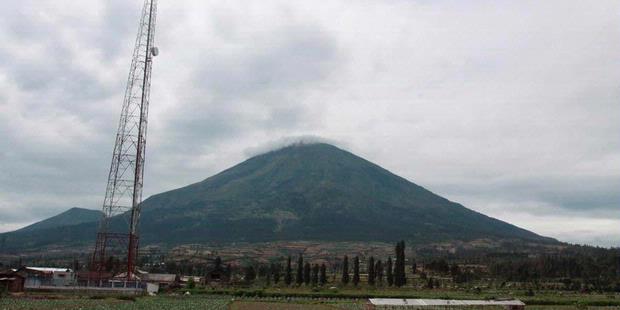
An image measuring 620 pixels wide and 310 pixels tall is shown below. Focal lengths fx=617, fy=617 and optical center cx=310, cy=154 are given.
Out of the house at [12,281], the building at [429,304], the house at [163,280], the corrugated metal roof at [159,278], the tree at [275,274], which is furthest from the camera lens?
the tree at [275,274]

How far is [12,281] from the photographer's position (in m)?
58.5

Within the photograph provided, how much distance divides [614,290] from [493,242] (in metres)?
120

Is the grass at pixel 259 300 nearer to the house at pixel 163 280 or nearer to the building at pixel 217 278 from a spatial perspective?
the house at pixel 163 280

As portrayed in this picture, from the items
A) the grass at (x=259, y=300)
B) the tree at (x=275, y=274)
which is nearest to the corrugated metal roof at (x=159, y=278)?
the grass at (x=259, y=300)

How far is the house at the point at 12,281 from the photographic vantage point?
57.5 metres


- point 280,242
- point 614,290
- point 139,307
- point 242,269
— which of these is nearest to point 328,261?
point 242,269

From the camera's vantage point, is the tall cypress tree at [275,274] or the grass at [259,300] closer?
the grass at [259,300]

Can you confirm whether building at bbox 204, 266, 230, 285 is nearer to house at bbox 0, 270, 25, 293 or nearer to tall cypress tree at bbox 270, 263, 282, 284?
tall cypress tree at bbox 270, 263, 282, 284

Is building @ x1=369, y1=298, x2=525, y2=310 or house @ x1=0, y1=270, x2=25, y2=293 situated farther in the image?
house @ x1=0, y1=270, x2=25, y2=293

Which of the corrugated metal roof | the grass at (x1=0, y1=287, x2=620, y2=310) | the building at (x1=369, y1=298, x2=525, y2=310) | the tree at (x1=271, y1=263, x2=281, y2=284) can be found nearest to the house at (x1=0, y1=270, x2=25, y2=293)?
the grass at (x1=0, y1=287, x2=620, y2=310)

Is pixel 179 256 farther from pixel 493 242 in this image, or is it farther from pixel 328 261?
pixel 493 242

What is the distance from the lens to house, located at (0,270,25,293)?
189 feet

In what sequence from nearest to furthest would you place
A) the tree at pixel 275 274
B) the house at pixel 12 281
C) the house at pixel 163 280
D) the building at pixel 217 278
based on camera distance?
1. the house at pixel 12 281
2. the house at pixel 163 280
3. the building at pixel 217 278
4. the tree at pixel 275 274

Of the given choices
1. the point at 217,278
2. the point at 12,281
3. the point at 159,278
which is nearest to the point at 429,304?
the point at 12,281
